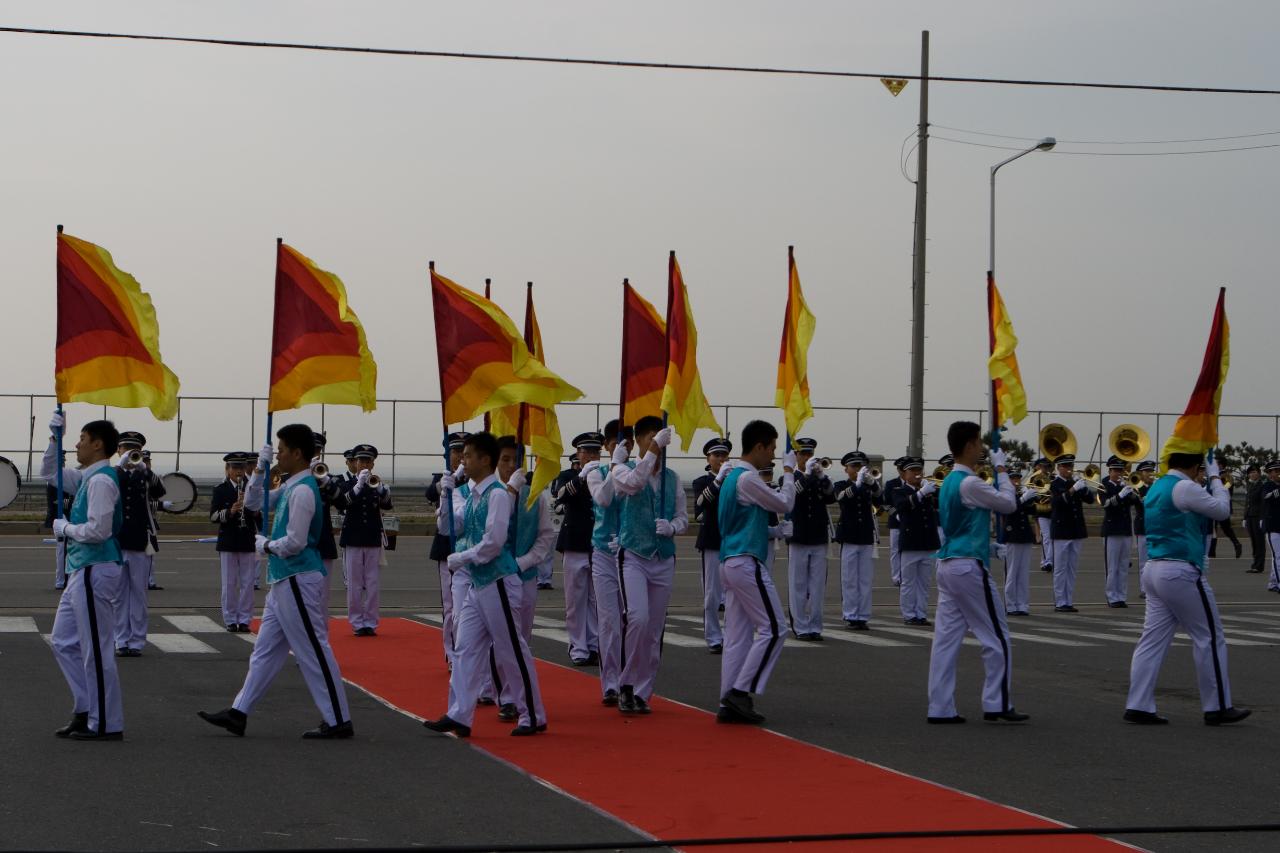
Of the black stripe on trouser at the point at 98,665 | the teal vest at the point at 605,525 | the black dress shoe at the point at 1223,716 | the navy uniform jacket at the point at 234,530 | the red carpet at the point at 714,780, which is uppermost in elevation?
the teal vest at the point at 605,525

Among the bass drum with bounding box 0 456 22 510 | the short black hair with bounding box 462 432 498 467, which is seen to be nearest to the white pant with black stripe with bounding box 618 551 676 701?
the short black hair with bounding box 462 432 498 467

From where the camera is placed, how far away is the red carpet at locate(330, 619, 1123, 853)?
7348mm

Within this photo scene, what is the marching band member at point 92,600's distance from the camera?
9.45 m

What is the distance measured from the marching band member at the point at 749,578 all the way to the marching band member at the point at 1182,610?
2.44 metres

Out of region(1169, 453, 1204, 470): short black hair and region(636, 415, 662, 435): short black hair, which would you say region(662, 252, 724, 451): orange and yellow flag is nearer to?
region(636, 415, 662, 435): short black hair

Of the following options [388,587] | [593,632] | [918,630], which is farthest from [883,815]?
[388,587]

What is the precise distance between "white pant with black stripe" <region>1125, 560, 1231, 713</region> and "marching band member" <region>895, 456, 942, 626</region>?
308 inches

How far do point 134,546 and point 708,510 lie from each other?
5.23m

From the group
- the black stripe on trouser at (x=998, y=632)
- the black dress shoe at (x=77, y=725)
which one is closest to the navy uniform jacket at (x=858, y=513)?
the black stripe on trouser at (x=998, y=632)

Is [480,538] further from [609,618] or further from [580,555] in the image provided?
[580,555]

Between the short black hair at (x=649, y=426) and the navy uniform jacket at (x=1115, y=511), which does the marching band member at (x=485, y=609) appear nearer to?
the short black hair at (x=649, y=426)

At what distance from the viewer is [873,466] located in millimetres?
18859

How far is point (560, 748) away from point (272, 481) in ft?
27.6

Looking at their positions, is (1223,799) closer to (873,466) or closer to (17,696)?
(17,696)
